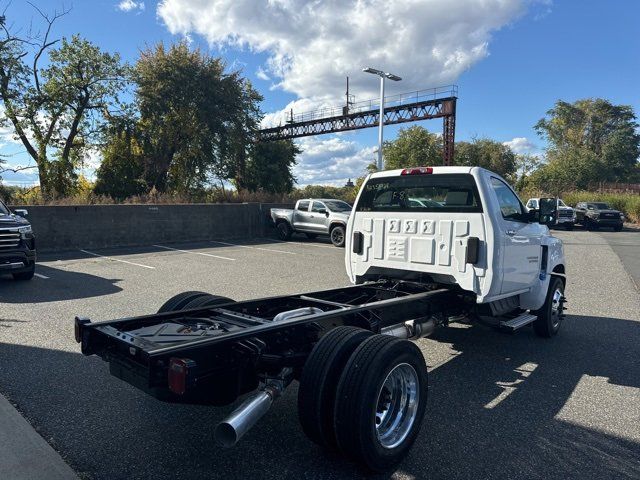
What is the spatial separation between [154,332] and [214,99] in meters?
27.6

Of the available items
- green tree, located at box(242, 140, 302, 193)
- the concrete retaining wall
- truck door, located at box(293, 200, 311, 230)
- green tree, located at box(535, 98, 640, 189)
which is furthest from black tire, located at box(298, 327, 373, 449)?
green tree, located at box(535, 98, 640, 189)

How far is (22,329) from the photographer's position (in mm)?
6133

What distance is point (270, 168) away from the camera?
3797cm

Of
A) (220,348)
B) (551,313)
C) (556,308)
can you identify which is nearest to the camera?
(220,348)

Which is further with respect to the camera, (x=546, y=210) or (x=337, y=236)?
(x=337, y=236)

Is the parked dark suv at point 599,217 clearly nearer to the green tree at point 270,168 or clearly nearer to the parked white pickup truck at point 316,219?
the parked white pickup truck at point 316,219

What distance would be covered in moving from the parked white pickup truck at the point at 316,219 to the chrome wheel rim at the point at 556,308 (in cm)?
1149

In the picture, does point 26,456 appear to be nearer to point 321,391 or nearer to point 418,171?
point 321,391

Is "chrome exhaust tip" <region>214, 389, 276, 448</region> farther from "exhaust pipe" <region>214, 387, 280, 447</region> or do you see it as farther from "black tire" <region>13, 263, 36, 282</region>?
"black tire" <region>13, 263, 36, 282</region>

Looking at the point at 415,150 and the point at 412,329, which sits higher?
the point at 415,150

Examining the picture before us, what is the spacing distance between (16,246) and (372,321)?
8167 mm

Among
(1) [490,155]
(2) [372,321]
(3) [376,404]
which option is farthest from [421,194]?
(1) [490,155]

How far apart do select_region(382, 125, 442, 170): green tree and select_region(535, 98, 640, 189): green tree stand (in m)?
15.1

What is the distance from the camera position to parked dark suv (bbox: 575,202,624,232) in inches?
1156
